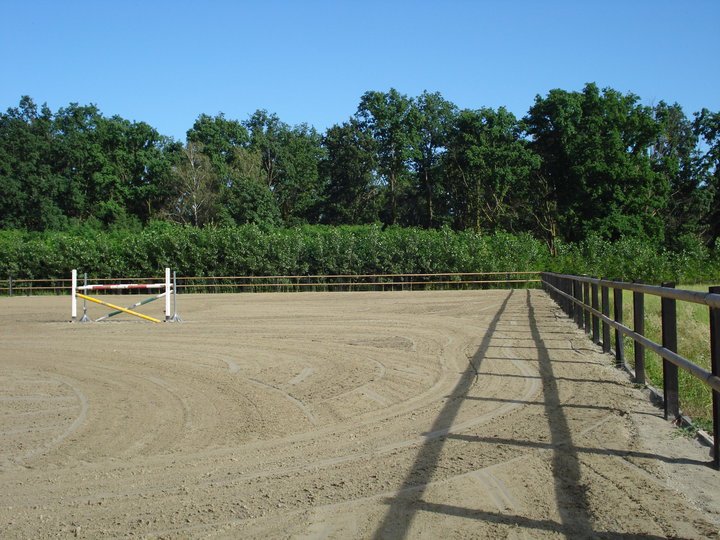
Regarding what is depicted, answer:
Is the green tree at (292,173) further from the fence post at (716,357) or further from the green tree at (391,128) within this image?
the fence post at (716,357)

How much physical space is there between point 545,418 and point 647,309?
1475 cm

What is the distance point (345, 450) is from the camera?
5.61m

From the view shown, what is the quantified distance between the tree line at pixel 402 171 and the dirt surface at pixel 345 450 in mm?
50225

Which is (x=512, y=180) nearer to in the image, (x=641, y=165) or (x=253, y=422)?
(x=641, y=165)

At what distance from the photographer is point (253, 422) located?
266 inches

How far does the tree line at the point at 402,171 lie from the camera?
190 ft

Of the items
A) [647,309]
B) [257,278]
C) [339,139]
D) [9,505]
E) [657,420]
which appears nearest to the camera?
[9,505]

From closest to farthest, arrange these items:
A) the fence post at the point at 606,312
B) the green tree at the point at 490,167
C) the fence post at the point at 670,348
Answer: the fence post at the point at 670,348
the fence post at the point at 606,312
the green tree at the point at 490,167

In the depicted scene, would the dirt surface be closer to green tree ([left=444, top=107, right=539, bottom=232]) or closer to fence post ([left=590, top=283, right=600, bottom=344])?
fence post ([left=590, top=283, right=600, bottom=344])

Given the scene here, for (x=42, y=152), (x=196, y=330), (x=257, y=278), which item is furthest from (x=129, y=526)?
(x=42, y=152)

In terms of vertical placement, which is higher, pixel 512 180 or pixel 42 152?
pixel 42 152

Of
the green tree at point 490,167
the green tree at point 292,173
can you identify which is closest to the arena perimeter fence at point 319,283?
the green tree at point 490,167

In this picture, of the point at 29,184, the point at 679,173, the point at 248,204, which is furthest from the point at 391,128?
the point at 29,184

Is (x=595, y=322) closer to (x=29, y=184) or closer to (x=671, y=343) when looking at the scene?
(x=671, y=343)
